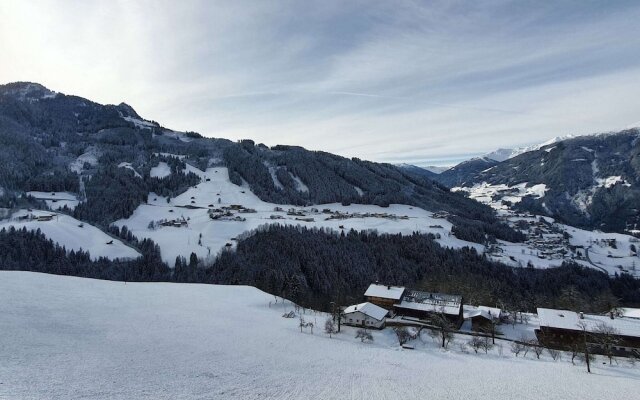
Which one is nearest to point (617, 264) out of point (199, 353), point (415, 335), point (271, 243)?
point (271, 243)

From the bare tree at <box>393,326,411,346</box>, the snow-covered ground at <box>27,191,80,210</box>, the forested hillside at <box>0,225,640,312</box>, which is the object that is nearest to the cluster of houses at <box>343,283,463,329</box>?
the bare tree at <box>393,326,411,346</box>

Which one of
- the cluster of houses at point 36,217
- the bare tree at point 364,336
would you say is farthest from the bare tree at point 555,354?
the cluster of houses at point 36,217

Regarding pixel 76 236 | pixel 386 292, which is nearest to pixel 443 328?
pixel 386 292

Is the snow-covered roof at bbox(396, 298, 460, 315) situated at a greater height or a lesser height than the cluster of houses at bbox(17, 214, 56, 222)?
lesser

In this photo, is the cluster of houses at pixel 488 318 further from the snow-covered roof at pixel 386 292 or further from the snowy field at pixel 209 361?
the snowy field at pixel 209 361

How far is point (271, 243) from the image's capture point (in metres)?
123

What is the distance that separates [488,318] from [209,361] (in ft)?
171

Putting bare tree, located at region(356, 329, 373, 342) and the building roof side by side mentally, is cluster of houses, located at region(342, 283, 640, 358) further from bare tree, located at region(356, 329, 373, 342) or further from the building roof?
bare tree, located at region(356, 329, 373, 342)

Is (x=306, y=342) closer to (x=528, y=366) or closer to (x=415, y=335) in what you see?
(x=415, y=335)

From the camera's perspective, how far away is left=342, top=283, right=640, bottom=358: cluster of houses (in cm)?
5553

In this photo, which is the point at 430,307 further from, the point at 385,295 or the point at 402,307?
the point at 385,295

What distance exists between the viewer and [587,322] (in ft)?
197

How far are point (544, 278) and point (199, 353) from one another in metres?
125

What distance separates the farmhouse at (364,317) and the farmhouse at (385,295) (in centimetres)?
1145
